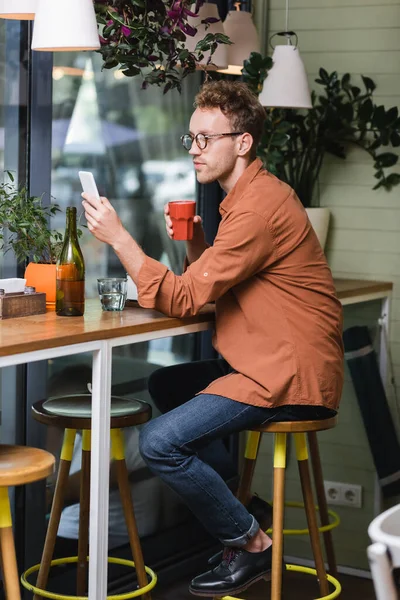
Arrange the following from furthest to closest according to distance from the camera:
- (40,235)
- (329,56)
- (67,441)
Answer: (329,56) < (67,441) < (40,235)

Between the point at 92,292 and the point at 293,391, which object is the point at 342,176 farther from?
the point at 293,391

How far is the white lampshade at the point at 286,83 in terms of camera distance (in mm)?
3842

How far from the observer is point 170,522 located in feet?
13.4

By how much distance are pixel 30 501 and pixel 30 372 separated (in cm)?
41

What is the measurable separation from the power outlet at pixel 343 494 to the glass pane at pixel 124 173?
0.65 meters

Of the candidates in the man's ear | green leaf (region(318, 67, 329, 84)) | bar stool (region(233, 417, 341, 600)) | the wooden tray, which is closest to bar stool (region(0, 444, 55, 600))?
the wooden tray

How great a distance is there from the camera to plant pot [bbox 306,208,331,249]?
4.07m

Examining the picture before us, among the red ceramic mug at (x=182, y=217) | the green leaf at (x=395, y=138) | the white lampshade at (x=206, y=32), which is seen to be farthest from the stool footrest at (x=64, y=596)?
the green leaf at (x=395, y=138)

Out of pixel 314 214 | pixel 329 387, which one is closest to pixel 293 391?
pixel 329 387

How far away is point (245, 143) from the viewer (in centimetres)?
294

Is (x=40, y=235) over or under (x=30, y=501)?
over

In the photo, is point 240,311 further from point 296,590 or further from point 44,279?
point 296,590

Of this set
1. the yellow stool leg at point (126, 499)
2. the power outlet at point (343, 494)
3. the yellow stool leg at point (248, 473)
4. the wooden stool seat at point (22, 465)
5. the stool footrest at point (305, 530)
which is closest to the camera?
the wooden stool seat at point (22, 465)

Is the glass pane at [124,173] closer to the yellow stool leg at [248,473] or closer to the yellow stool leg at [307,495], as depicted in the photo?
the yellow stool leg at [248,473]
